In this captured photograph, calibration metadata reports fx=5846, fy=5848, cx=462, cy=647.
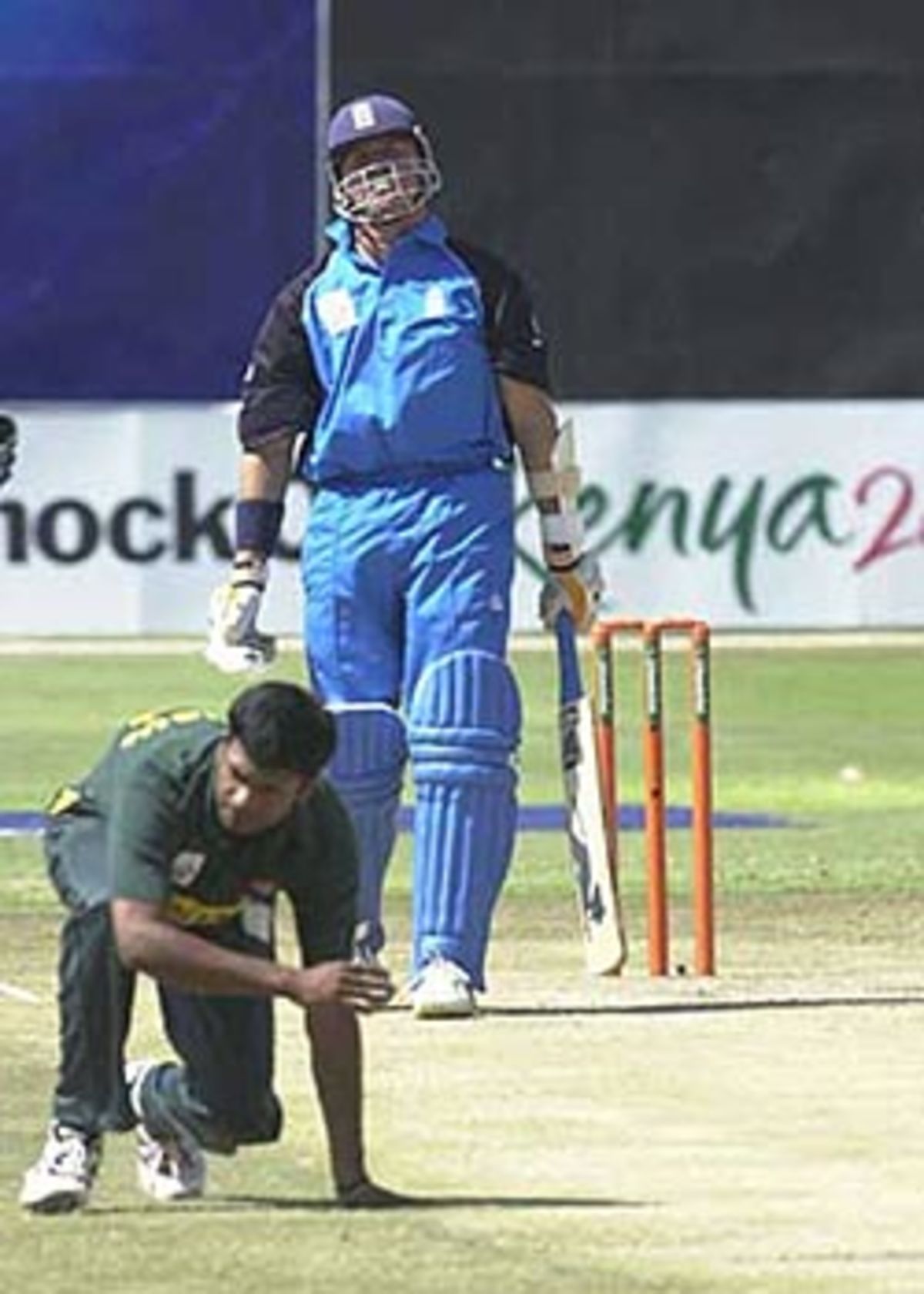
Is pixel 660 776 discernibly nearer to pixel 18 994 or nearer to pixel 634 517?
pixel 18 994

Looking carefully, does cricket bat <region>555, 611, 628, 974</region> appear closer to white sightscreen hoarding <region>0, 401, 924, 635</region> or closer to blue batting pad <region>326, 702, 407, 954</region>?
blue batting pad <region>326, 702, 407, 954</region>

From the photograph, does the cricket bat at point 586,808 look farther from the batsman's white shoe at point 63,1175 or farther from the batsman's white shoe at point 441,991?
the batsman's white shoe at point 63,1175

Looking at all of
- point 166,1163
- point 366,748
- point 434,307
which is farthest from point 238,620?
point 166,1163

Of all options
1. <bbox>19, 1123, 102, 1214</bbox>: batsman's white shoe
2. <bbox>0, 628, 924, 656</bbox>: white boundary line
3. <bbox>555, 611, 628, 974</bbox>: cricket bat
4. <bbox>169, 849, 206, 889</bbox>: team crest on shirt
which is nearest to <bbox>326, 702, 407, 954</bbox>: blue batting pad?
<bbox>555, 611, 628, 974</bbox>: cricket bat

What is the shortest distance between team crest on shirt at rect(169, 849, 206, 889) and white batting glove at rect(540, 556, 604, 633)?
13.6ft

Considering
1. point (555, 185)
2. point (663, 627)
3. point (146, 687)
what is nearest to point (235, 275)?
point (555, 185)

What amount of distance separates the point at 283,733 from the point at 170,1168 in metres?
1.23

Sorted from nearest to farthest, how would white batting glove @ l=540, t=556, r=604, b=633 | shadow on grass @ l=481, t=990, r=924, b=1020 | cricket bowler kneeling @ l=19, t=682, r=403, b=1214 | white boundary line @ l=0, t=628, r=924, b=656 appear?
cricket bowler kneeling @ l=19, t=682, r=403, b=1214 → shadow on grass @ l=481, t=990, r=924, b=1020 → white batting glove @ l=540, t=556, r=604, b=633 → white boundary line @ l=0, t=628, r=924, b=656

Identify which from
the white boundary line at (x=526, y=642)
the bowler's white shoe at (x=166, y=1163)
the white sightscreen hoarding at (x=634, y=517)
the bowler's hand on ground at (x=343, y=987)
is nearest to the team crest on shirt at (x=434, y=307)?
the bowler's white shoe at (x=166, y=1163)

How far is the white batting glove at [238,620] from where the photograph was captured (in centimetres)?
1423

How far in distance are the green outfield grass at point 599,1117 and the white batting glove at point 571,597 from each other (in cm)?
95

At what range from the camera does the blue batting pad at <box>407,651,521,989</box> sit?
1391 centimetres

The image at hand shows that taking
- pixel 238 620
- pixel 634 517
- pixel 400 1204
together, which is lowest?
pixel 634 517

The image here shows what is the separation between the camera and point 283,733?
32.7 feet
